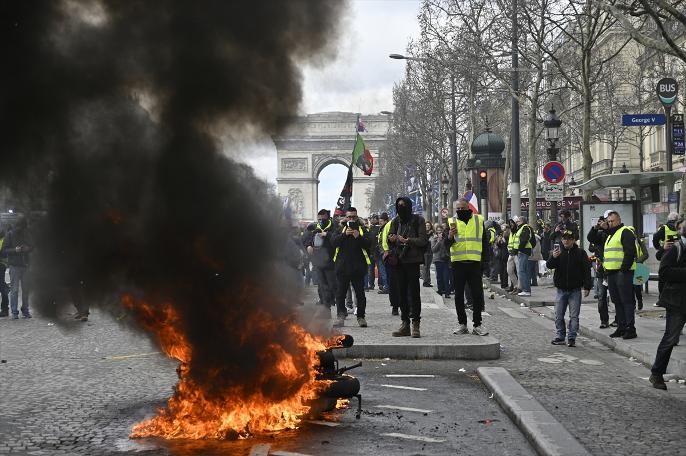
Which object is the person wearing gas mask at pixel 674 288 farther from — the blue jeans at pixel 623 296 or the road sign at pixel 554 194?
the road sign at pixel 554 194

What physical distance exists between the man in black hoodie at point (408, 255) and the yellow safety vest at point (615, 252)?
2490 millimetres

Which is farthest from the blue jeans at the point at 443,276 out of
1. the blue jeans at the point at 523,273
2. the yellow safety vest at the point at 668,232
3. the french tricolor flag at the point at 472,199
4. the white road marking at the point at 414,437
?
the white road marking at the point at 414,437

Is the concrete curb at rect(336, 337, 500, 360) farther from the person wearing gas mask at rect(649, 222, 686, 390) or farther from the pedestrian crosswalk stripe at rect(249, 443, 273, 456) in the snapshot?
the pedestrian crosswalk stripe at rect(249, 443, 273, 456)

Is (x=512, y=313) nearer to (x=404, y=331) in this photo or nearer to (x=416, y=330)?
(x=404, y=331)

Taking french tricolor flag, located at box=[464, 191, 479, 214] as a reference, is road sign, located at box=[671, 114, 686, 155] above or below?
above

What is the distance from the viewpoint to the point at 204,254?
251 inches

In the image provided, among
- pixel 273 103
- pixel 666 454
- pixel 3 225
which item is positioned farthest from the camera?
pixel 3 225

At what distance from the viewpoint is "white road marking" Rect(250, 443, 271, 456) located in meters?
5.59

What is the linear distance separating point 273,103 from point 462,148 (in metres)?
49.8

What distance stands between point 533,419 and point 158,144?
3.10 metres

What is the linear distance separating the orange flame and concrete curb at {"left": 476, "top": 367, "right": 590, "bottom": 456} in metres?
1.41

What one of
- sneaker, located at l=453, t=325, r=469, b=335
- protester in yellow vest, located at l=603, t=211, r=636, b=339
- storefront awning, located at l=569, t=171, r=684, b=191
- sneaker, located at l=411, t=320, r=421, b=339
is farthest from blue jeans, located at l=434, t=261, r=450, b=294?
sneaker, located at l=411, t=320, r=421, b=339

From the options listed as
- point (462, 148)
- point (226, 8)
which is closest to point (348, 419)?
point (226, 8)

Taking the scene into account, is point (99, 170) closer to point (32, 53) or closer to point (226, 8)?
point (32, 53)
